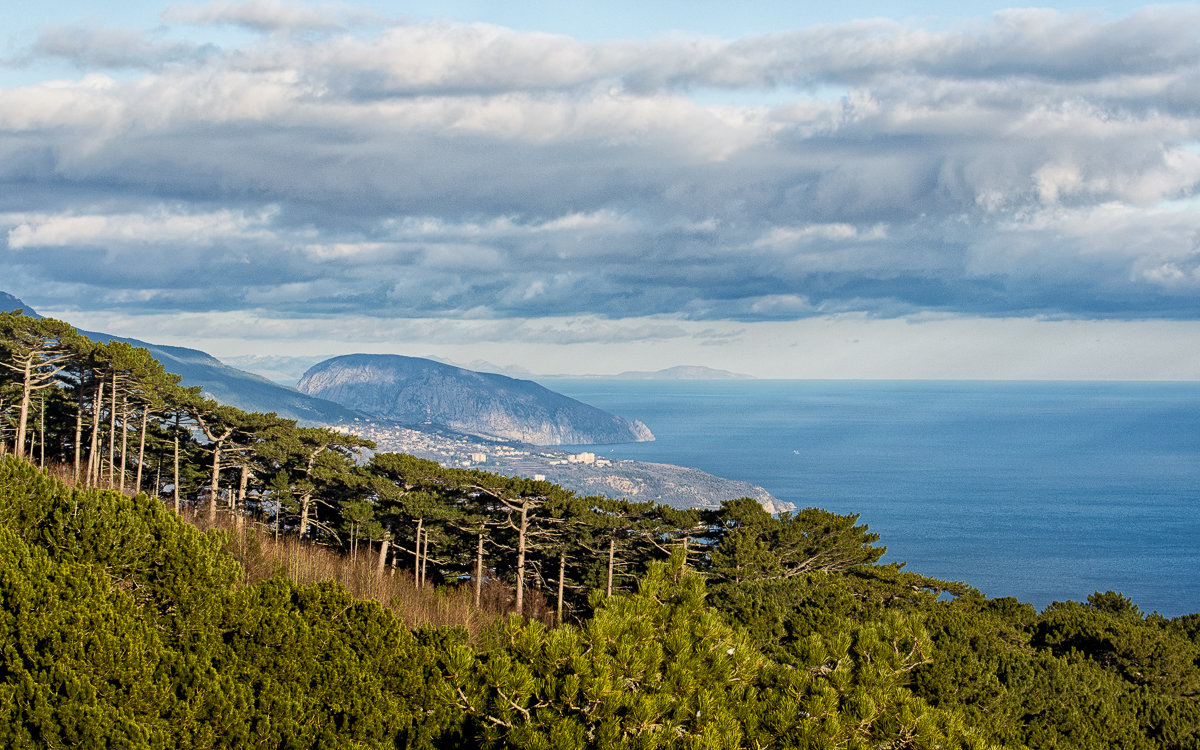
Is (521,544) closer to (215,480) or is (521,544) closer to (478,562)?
(478,562)

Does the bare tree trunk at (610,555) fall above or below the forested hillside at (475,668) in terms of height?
below

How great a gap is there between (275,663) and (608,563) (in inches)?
976

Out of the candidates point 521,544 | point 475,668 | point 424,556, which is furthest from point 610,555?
point 475,668

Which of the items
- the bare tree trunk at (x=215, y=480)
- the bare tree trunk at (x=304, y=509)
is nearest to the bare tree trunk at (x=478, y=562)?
the bare tree trunk at (x=304, y=509)

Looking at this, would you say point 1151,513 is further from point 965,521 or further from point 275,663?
point 275,663

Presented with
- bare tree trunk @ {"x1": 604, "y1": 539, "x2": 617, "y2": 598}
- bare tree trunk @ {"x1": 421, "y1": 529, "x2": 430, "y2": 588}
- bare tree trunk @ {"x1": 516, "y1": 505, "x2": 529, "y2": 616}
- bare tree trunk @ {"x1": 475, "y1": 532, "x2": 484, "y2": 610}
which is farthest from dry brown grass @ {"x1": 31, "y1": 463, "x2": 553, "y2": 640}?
bare tree trunk @ {"x1": 604, "y1": 539, "x2": 617, "y2": 598}

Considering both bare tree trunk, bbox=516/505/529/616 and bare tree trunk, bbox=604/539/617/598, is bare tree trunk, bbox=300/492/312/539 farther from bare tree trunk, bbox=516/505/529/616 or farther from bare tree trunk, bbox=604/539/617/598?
bare tree trunk, bbox=604/539/617/598

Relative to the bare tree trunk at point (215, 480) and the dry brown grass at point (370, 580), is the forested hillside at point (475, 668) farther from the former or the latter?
the bare tree trunk at point (215, 480)

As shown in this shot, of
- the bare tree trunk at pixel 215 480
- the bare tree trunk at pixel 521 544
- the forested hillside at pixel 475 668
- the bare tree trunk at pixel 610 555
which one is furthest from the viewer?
the bare tree trunk at pixel 215 480

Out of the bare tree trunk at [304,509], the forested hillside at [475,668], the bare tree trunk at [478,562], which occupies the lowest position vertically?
the bare tree trunk at [478,562]

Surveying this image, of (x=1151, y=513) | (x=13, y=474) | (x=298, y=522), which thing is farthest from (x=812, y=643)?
(x=1151, y=513)

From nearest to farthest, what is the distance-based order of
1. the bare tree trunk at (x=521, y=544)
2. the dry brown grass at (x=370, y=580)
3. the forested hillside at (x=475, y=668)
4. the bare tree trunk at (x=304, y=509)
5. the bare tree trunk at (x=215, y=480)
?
the forested hillside at (x=475, y=668) < the dry brown grass at (x=370, y=580) < the bare tree trunk at (x=521, y=544) < the bare tree trunk at (x=215, y=480) < the bare tree trunk at (x=304, y=509)

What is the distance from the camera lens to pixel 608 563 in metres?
35.5

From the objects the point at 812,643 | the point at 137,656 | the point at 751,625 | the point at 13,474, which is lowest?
the point at 751,625
